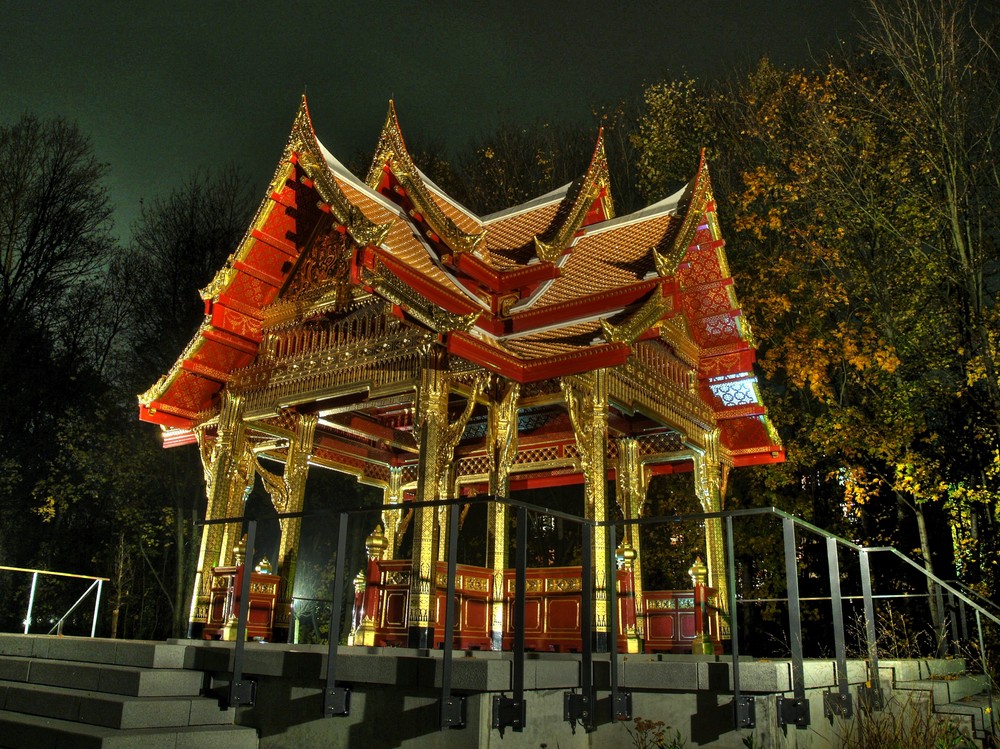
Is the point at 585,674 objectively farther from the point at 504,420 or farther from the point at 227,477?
the point at 227,477

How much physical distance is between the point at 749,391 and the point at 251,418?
7180mm

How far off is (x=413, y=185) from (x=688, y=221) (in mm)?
3782

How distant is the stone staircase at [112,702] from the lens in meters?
5.98

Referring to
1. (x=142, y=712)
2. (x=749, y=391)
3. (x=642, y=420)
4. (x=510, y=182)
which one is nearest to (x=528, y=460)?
(x=642, y=420)

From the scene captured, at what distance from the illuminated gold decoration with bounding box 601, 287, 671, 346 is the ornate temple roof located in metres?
0.02

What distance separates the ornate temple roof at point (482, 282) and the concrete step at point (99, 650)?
371 centimetres

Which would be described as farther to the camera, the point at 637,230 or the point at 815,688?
the point at 637,230

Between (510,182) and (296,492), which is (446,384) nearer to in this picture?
(296,492)

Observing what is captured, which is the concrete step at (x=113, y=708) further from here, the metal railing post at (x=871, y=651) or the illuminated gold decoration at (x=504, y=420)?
the metal railing post at (x=871, y=651)

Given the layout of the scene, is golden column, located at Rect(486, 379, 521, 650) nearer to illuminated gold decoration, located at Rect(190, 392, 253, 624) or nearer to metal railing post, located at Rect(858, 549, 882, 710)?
illuminated gold decoration, located at Rect(190, 392, 253, 624)

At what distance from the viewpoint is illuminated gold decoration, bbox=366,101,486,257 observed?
33.7 feet

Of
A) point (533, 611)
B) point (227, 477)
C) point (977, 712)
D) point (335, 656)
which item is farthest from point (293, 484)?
point (977, 712)

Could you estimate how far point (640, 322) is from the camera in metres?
9.15

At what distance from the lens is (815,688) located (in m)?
6.55
